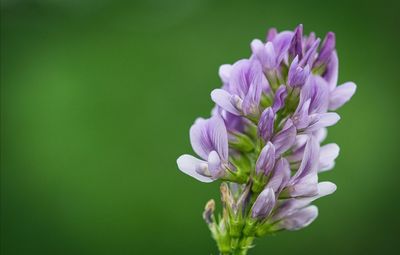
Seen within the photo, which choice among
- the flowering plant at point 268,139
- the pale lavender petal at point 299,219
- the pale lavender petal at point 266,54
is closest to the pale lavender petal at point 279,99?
the flowering plant at point 268,139

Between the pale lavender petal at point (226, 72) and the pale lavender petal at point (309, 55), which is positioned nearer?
the pale lavender petal at point (309, 55)

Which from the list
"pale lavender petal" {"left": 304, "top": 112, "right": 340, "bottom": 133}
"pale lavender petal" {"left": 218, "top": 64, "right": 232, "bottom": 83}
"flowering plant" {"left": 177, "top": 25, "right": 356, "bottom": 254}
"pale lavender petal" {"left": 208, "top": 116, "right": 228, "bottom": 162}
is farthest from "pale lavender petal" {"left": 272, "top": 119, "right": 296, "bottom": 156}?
"pale lavender petal" {"left": 218, "top": 64, "right": 232, "bottom": 83}

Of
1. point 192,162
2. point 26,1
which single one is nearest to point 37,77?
point 26,1

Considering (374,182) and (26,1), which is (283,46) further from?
(26,1)

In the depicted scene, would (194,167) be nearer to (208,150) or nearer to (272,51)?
(208,150)

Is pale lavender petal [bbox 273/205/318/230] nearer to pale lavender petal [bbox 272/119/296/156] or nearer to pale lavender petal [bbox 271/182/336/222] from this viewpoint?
pale lavender petal [bbox 271/182/336/222]

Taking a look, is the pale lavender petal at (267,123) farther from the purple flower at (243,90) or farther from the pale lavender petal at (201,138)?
the pale lavender petal at (201,138)
